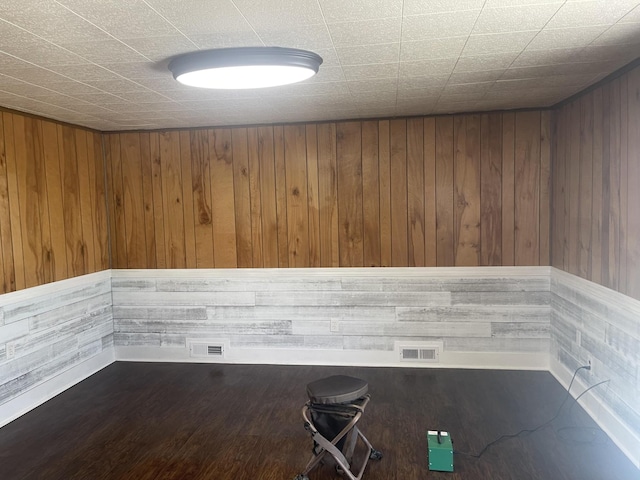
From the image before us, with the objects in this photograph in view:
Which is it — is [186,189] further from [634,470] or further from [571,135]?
[634,470]

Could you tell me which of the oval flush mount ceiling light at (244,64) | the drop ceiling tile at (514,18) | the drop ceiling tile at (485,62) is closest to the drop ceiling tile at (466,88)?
the drop ceiling tile at (485,62)

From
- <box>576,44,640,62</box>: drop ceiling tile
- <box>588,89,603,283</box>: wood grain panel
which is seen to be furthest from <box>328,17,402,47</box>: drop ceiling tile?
<box>588,89,603,283</box>: wood grain panel

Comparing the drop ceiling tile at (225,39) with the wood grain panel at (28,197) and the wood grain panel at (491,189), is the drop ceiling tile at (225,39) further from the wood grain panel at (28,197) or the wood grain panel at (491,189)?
the wood grain panel at (491,189)

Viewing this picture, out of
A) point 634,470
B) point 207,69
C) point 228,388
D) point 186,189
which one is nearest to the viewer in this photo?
point 207,69

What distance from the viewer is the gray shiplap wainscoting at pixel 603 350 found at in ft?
8.60

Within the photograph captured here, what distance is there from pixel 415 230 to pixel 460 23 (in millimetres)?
2282

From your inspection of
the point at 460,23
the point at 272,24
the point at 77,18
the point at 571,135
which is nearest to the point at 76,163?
the point at 77,18

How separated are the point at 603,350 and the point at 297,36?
255 cm

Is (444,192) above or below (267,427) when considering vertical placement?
above

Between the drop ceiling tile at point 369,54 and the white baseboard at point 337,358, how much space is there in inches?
100

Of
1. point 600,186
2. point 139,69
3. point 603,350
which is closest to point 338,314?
point 603,350

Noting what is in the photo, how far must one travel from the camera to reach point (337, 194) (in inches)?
163

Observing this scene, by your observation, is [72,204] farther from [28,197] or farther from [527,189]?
[527,189]

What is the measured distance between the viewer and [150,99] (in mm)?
3139
